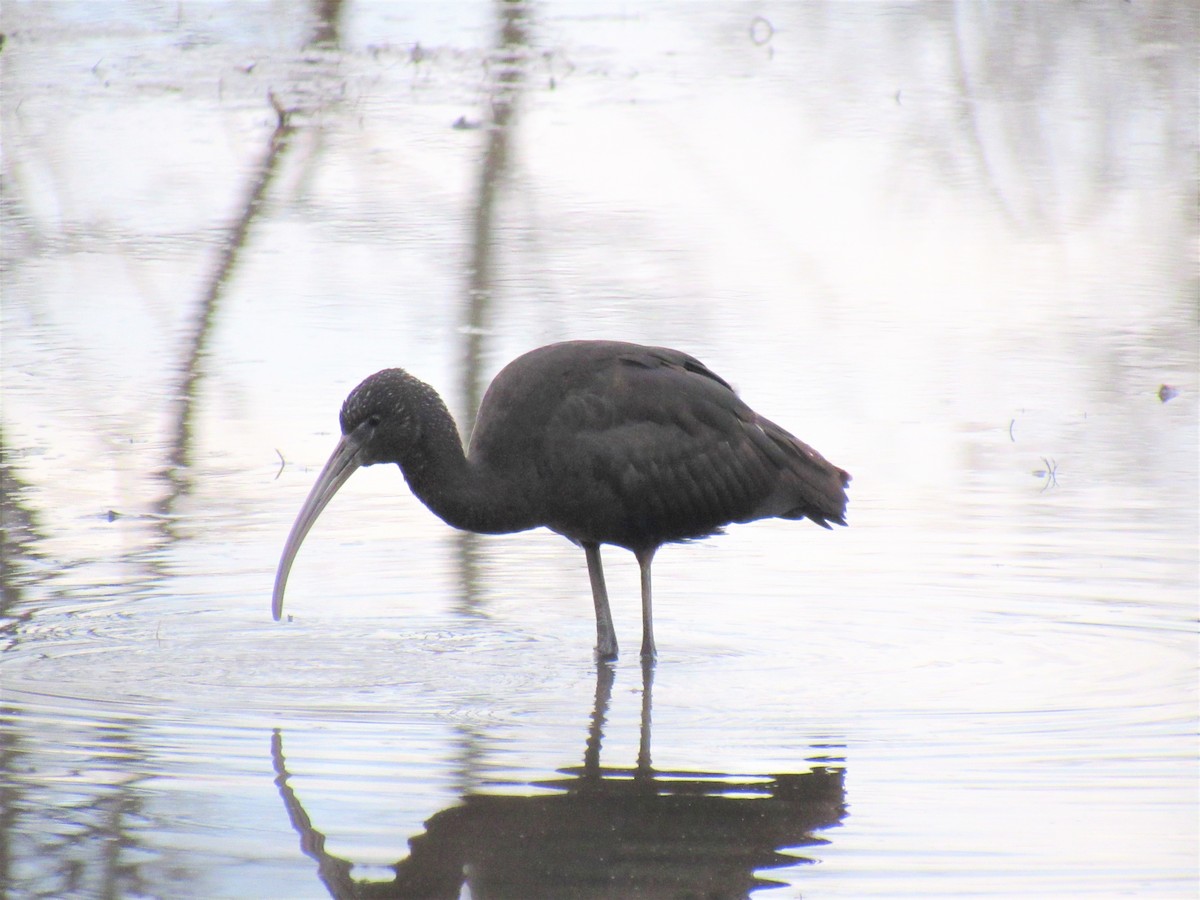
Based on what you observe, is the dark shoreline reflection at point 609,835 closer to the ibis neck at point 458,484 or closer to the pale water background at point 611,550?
the pale water background at point 611,550

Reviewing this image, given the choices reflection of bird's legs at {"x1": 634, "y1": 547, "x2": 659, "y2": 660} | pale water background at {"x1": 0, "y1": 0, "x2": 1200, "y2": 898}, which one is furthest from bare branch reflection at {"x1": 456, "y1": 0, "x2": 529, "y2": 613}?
reflection of bird's legs at {"x1": 634, "y1": 547, "x2": 659, "y2": 660}

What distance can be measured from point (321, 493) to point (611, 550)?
2.05 meters

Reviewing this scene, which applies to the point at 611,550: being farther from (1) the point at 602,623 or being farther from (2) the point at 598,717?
(2) the point at 598,717

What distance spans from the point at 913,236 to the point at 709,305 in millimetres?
2245

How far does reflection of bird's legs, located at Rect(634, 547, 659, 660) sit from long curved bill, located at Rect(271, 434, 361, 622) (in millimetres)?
1048

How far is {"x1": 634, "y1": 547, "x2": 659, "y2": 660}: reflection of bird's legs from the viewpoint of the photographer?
7.33 m

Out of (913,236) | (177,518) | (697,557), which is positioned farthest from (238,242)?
(697,557)

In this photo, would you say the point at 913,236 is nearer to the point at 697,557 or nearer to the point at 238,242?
the point at 238,242

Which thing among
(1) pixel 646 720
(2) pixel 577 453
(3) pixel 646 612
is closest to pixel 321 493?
(2) pixel 577 453

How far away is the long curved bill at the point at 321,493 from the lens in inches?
284

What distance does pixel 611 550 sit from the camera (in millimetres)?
9031

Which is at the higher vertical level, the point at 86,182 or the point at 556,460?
the point at 86,182

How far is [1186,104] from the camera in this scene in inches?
722

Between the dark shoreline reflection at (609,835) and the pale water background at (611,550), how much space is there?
0.06 feet
